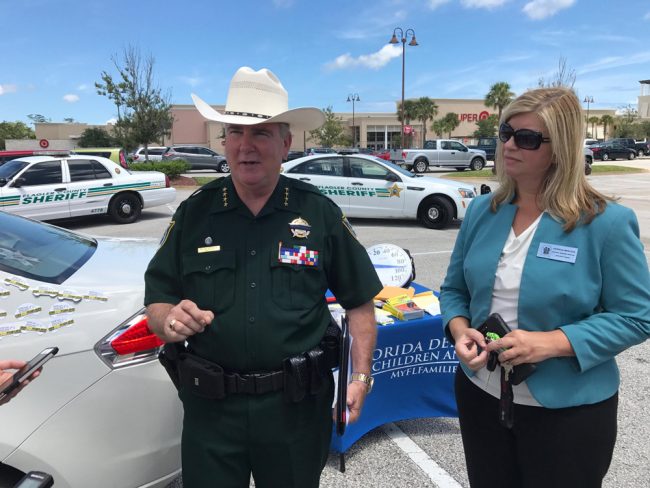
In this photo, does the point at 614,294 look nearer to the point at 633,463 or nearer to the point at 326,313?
the point at 326,313

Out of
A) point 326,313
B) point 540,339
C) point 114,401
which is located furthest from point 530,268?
point 114,401

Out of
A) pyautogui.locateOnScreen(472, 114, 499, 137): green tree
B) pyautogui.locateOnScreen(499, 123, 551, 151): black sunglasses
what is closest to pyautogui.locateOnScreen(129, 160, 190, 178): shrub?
pyautogui.locateOnScreen(499, 123, 551, 151): black sunglasses

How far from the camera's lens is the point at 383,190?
1030 cm

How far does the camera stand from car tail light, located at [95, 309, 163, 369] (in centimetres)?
201

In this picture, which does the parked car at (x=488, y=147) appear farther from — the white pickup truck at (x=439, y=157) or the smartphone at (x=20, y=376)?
the smartphone at (x=20, y=376)

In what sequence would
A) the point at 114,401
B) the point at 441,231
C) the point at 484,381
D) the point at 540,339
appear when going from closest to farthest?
the point at 540,339
the point at 484,381
the point at 114,401
the point at 441,231

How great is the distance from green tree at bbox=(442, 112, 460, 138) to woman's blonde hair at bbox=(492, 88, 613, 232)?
74323mm

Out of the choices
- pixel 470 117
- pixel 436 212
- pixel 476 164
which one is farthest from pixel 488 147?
pixel 470 117

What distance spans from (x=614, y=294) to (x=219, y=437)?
1324mm

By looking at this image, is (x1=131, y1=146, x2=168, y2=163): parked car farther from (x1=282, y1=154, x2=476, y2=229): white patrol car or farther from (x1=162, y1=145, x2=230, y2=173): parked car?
(x1=282, y1=154, x2=476, y2=229): white patrol car

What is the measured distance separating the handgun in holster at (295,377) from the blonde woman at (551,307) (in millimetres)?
518

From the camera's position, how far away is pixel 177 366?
1721 millimetres

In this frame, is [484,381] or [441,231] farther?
[441,231]

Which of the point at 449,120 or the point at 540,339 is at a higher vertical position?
the point at 449,120
